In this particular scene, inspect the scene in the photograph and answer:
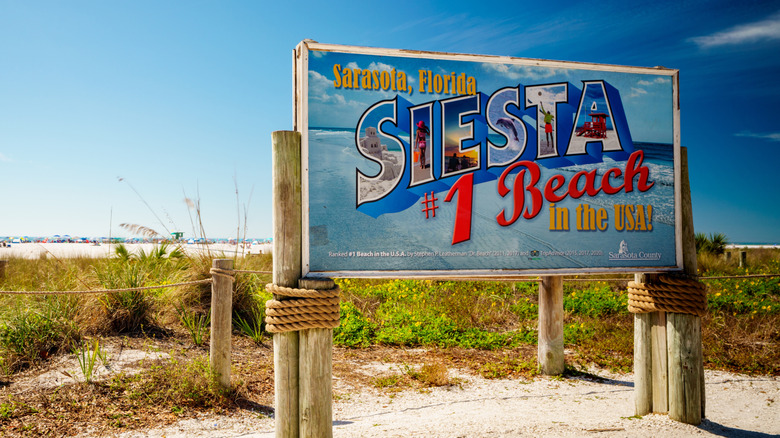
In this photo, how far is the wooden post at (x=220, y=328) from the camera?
525 cm

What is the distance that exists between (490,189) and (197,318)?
17.8ft

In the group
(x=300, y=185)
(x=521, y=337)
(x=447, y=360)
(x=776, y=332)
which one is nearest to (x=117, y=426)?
(x=300, y=185)

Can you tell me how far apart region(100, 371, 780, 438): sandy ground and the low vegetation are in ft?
1.20

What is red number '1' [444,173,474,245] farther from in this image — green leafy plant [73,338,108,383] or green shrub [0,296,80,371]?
green shrub [0,296,80,371]

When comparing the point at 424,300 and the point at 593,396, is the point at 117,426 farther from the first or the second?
the point at 424,300

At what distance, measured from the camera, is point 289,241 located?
128 inches

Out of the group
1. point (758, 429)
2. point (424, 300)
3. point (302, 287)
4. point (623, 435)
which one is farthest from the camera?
point (424, 300)

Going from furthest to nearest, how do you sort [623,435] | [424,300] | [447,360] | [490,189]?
1. [424,300]
2. [447,360]
3. [623,435]
4. [490,189]

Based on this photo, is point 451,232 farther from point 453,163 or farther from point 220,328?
point 220,328

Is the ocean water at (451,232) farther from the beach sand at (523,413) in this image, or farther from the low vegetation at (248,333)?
the low vegetation at (248,333)

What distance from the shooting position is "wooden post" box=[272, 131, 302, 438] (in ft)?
10.7

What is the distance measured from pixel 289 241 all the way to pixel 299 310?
1.49 ft

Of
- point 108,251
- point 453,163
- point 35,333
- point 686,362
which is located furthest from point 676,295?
point 108,251

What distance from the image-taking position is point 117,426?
4.55 m
